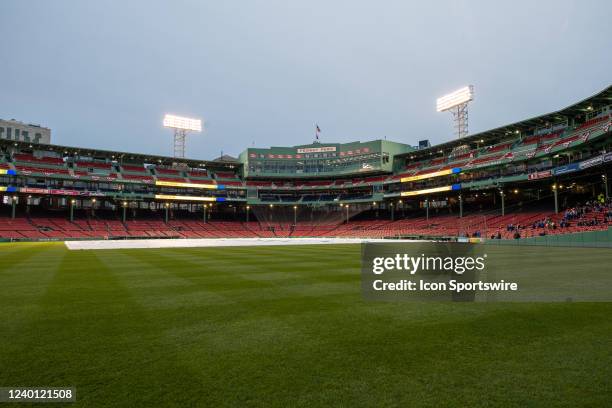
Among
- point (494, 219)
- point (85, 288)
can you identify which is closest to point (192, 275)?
point (85, 288)

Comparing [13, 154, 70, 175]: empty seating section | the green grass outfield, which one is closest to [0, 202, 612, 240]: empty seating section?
[13, 154, 70, 175]: empty seating section

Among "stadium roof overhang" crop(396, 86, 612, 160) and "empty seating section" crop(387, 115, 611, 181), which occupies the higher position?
"stadium roof overhang" crop(396, 86, 612, 160)

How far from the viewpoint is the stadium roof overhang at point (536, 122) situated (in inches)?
1747

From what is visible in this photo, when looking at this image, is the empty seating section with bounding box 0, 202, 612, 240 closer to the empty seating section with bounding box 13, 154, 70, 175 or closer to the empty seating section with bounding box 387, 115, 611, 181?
the empty seating section with bounding box 13, 154, 70, 175

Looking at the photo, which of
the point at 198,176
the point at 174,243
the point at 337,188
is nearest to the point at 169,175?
the point at 198,176

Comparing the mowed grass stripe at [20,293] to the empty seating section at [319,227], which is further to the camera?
the empty seating section at [319,227]

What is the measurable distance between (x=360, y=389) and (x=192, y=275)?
10.7m

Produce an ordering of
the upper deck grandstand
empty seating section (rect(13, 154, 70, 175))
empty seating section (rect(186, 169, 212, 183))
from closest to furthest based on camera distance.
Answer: the upper deck grandstand < empty seating section (rect(13, 154, 70, 175)) < empty seating section (rect(186, 169, 212, 183))

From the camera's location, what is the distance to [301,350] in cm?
515

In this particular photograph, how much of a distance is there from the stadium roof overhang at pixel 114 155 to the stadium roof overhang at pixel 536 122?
4881cm

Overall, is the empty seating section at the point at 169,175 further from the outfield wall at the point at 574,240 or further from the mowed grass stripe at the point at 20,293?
the outfield wall at the point at 574,240

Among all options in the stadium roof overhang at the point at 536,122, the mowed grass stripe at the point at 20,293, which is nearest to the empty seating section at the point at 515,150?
the stadium roof overhang at the point at 536,122

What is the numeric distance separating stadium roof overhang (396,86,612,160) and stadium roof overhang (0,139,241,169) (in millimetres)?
48814

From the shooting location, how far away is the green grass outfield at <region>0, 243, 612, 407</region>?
12.4ft
